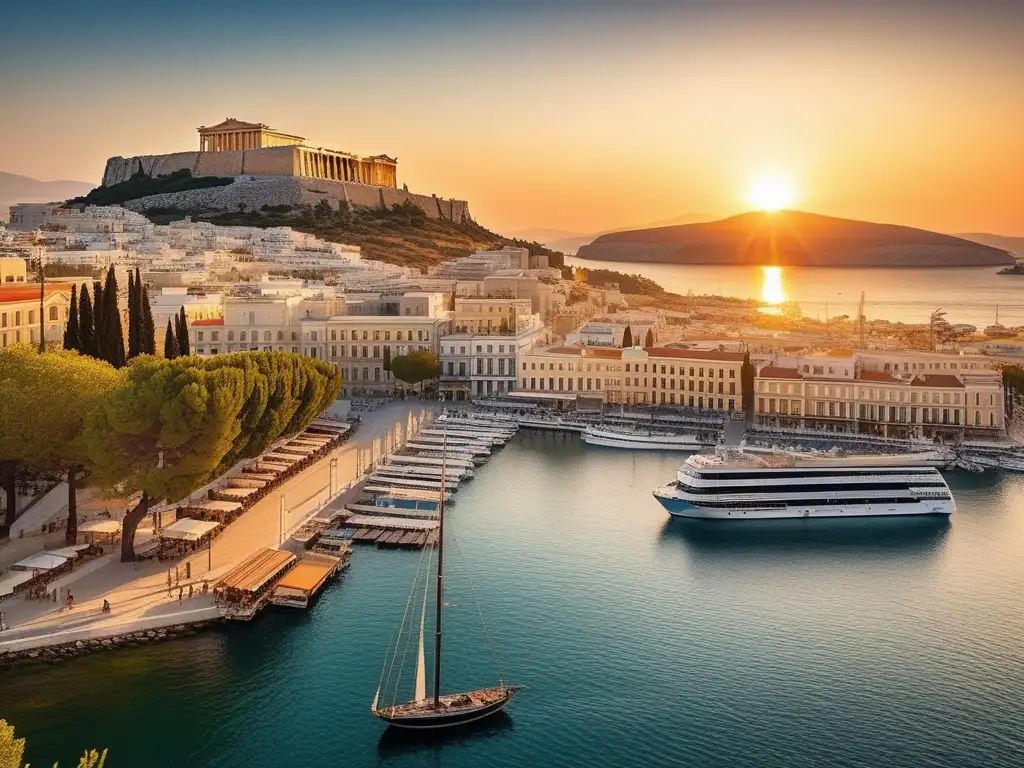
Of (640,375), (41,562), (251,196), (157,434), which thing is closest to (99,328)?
(157,434)

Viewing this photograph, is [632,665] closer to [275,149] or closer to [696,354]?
[696,354]

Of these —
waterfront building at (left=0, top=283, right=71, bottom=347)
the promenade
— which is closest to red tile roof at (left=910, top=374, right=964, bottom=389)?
the promenade

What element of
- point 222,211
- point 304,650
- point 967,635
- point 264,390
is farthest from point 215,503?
point 222,211

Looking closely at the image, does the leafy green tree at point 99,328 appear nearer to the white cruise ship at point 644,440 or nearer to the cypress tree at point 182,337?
the cypress tree at point 182,337

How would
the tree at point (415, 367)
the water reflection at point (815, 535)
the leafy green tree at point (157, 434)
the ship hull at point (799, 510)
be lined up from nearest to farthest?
the leafy green tree at point (157, 434) → the water reflection at point (815, 535) → the ship hull at point (799, 510) → the tree at point (415, 367)

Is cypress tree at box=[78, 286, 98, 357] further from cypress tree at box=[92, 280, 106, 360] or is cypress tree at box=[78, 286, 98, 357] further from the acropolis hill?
the acropolis hill

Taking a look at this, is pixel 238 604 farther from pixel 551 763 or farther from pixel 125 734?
pixel 551 763

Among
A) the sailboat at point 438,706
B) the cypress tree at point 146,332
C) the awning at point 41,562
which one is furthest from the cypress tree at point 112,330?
the sailboat at point 438,706

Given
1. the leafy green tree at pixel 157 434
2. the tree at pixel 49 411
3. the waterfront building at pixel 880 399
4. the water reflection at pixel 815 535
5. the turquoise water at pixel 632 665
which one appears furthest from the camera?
the waterfront building at pixel 880 399
